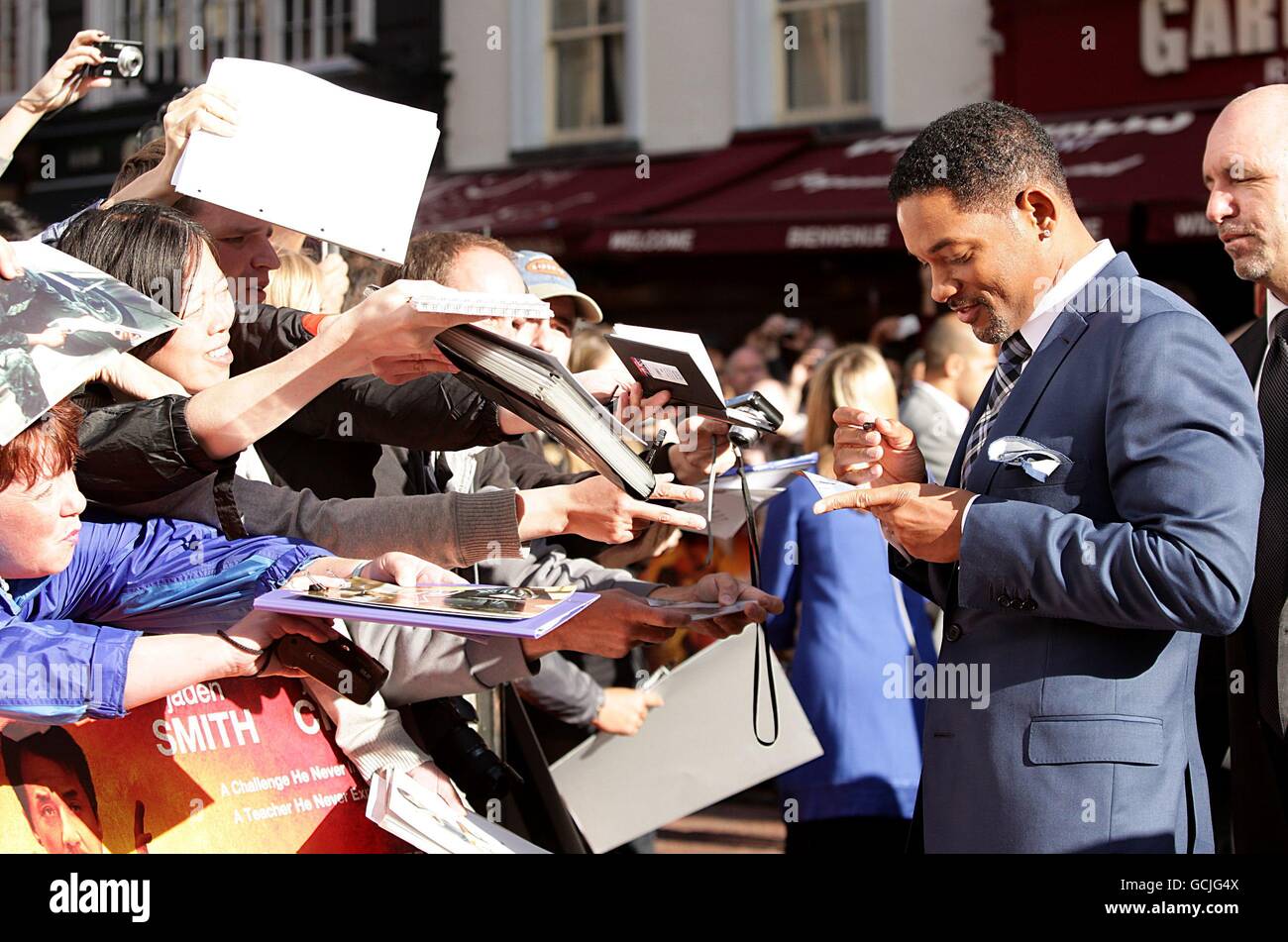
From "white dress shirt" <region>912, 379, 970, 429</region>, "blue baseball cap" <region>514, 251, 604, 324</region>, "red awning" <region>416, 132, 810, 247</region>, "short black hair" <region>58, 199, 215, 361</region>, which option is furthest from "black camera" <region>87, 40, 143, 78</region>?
"red awning" <region>416, 132, 810, 247</region>

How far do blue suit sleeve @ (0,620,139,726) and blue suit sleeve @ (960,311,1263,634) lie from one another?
3.98ft

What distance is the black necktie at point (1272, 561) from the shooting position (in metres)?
2.53

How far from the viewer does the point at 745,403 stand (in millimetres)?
2578

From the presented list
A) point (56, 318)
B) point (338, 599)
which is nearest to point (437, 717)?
point (338, 599)

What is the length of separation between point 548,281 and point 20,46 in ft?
43.2

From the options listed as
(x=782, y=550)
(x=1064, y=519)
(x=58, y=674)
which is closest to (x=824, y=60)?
(x=782, y=550)

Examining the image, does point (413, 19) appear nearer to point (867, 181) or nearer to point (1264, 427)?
point (867, 181)

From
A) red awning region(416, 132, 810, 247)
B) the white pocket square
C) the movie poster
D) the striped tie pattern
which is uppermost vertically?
red awning region(416, 132, 810, 247)

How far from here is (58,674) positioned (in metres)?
1.87

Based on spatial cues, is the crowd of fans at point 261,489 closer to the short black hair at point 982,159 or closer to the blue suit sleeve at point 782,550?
the short black hair at point 982,159

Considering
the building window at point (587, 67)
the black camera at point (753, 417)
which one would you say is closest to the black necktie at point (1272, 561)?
the black camera at point (753, 417)

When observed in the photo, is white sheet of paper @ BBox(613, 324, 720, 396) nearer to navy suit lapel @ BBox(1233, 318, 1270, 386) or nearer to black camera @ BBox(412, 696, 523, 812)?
black camera @ BBox(412, 696, 523, 812)

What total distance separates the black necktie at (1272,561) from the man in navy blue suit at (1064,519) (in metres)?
0.43

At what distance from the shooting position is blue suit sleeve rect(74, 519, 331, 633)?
7.00 feet
